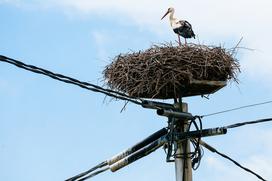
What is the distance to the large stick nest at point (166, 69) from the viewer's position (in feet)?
20.8

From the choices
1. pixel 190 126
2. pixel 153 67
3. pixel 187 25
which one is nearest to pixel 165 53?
pixel 153 67

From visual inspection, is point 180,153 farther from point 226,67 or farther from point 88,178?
point 226,67

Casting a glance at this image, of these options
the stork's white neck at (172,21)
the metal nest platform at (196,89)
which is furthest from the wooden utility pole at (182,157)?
the stork's white neck at (172,21)

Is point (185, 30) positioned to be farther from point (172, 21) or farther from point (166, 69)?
point (166, 69)

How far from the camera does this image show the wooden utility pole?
5.75 metres

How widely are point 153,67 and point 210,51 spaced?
751 millimetres

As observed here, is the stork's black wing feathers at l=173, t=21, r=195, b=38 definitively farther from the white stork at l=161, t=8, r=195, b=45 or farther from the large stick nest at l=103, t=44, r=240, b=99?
the large stick nest at l=103, t=44, r=240, b=99

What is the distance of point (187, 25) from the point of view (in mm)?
9000

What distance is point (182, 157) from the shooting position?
229 inches

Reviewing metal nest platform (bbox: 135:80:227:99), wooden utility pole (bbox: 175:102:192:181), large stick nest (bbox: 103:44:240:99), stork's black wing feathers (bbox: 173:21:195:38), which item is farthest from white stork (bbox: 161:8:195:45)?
wooden utility pole (bbox: 175:102:192:181)

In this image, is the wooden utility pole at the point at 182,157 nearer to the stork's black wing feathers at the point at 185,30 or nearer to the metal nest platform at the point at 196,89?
the metal nest platform at the point at 196,89

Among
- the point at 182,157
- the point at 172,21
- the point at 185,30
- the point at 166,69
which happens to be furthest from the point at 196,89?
the point at 172,21

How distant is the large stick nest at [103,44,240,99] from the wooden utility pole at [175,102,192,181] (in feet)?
1.33

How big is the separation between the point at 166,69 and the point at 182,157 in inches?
39.5
